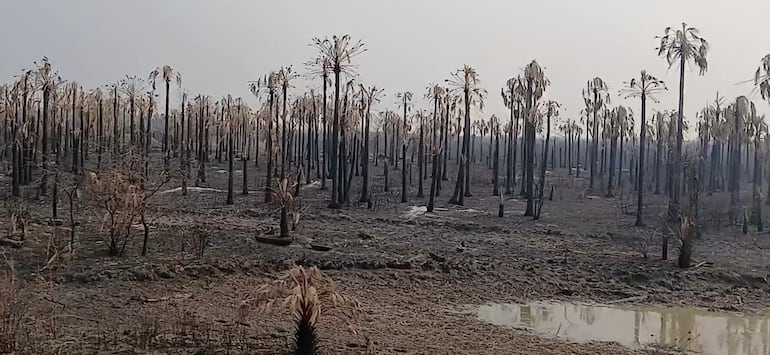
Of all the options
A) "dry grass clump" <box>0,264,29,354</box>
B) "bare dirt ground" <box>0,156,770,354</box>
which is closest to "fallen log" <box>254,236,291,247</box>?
"bare dirt ground" <box>0,156,770,354</box>

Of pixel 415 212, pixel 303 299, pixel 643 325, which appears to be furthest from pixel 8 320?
pixel 415 212

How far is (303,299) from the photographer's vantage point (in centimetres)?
910

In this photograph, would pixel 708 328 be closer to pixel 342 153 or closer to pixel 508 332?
pixel 508 332

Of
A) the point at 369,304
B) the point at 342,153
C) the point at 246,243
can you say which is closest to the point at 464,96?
the point at 342,153

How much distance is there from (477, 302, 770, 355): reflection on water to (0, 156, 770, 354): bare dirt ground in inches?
24.7

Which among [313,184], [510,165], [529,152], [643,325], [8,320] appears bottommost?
[643,325]

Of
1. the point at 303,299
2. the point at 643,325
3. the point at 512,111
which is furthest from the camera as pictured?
A: the point at 512,111

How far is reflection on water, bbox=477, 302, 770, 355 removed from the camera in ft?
40.2

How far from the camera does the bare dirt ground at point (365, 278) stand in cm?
1068

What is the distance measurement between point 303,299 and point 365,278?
285 inches

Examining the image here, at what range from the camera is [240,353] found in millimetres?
9539

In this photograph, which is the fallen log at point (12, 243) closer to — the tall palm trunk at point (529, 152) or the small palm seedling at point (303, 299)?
the small palm seedling at point (303, 299)

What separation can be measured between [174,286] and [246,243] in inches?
190

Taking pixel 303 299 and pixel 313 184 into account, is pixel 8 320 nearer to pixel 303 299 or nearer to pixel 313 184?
pixel 303 299
